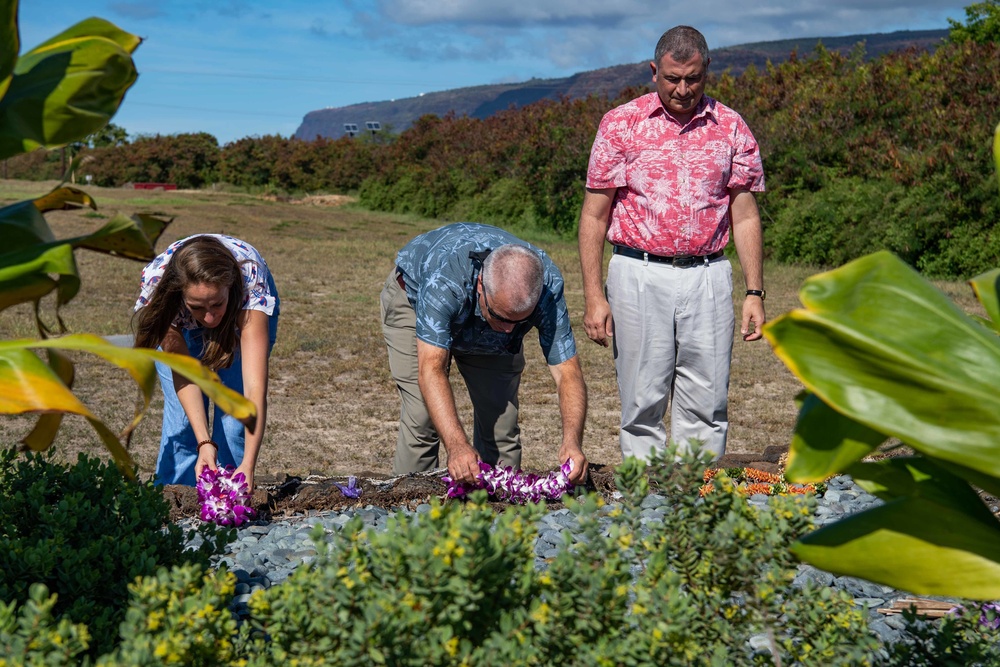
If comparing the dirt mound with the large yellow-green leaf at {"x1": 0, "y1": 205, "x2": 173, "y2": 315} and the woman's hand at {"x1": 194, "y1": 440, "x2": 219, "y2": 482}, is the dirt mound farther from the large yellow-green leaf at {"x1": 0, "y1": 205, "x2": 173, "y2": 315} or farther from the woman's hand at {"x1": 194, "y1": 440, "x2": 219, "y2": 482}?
the large yellow-green leaf at {"x1": 0, "y1": 205, "x2": 173, "y2": 315}

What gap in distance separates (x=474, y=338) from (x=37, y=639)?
2959mm

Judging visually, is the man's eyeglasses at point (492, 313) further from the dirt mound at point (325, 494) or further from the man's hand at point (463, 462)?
the dirt mound at point (325, 494)

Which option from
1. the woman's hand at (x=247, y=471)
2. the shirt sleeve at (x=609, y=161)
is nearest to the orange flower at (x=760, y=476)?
the shirt sleeve at (x=609, y=161)

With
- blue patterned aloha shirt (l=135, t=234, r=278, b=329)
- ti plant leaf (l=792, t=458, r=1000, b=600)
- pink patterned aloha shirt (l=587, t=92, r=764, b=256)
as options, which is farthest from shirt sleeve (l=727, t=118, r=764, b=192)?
ti plant leaf (l=792, t=458, r=1000, b=600)

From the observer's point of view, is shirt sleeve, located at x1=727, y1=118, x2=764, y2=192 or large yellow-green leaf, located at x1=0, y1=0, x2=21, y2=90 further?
shirt sleeve, located at x1=727, y1=118, x2=764, y2=192

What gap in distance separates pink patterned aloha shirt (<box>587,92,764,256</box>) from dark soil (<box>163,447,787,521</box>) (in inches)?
47.1

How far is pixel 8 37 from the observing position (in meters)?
2.10

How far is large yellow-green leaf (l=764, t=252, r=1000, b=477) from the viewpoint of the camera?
153cm

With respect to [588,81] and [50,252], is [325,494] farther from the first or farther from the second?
[588,81]

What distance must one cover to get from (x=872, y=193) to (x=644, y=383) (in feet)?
34.7

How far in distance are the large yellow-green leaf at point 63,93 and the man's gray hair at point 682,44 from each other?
2817 millimetres

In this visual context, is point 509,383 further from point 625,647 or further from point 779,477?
point 625,647

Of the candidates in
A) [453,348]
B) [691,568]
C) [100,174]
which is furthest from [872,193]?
[100,174]

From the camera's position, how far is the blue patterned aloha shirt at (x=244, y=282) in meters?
4.23
